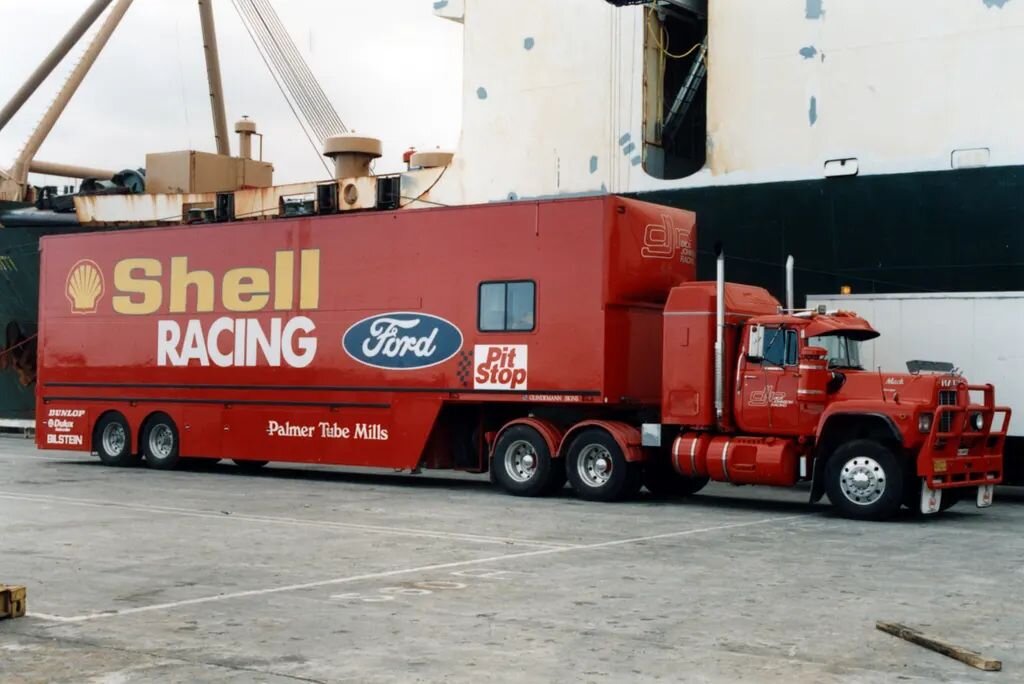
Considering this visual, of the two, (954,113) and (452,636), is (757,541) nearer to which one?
(452,636)

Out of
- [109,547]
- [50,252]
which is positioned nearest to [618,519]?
[109,547]

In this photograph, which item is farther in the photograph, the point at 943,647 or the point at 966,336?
the point at 966,336

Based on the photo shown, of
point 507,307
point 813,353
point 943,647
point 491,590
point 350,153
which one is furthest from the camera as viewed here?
point 350,153

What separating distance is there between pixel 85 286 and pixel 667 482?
11.0 metres

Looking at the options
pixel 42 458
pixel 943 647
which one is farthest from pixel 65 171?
pixel 943 647

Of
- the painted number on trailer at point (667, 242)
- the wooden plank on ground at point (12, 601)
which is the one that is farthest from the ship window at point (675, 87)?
the wooden plank on ground at point (12, 601)

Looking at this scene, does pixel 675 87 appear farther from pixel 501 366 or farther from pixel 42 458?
pixel 42 458

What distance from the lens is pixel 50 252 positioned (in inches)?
920

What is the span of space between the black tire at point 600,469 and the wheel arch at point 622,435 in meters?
0.06

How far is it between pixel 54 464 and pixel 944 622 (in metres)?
17.9

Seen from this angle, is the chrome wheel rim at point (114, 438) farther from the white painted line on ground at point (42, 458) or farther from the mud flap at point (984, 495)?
the mud flap at point (984, 495)

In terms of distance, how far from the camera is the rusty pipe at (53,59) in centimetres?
4184

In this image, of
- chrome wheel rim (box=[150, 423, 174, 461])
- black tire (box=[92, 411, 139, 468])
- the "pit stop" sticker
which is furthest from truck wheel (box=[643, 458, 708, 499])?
black tire (box=[92, 411, 139, 468])

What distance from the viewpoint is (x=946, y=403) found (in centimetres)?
1520
